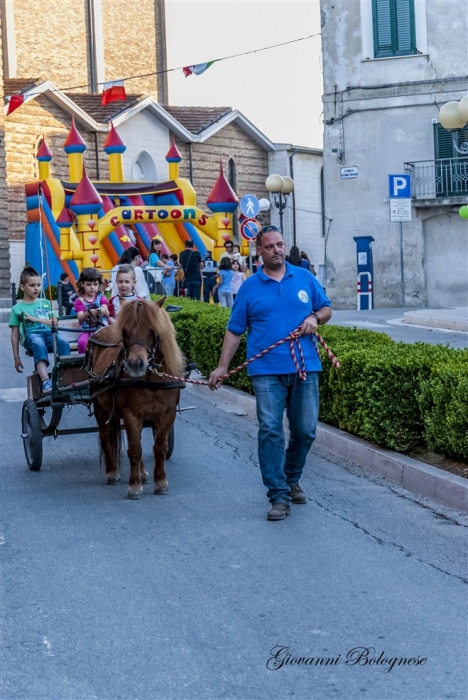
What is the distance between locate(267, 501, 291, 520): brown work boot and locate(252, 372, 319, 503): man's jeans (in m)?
0.03

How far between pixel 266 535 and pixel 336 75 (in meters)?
29.5

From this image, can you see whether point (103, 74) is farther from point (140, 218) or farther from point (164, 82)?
point (140, 218)

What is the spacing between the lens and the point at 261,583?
6680mm

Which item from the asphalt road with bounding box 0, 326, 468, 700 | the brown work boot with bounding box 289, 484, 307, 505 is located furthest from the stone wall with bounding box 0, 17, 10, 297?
the brown work boot with bounding box 289, 484, 307, 505

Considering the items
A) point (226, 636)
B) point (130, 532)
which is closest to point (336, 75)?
point (130, 532)

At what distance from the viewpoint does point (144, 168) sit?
48.2 m

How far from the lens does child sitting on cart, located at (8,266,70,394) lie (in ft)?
37.1

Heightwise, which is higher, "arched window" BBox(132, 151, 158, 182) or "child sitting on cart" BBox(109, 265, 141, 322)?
"arched window" BBox(132, 151, 158, 182)

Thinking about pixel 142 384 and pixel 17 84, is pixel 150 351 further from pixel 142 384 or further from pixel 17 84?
pixel 17 84

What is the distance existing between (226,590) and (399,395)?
3.91 m

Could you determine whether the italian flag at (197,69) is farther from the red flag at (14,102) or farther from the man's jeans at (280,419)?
the man's jeans at (280,419)

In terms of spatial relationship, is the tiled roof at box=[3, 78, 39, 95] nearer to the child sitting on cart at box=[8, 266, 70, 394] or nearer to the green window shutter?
the green window shutter

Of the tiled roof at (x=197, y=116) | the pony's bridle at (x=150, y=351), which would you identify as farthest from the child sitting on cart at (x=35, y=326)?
the tiled roof at (x=197, y=116)

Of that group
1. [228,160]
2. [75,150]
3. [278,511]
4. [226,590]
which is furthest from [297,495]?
[228,160]
